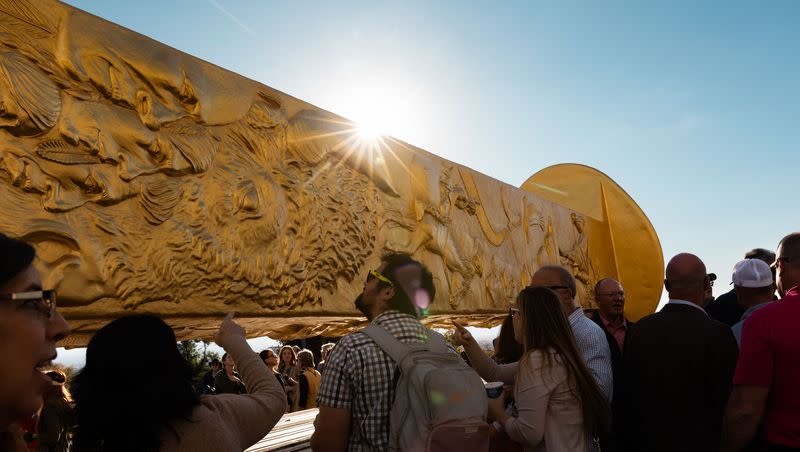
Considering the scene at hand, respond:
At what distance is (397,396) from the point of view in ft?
6.57

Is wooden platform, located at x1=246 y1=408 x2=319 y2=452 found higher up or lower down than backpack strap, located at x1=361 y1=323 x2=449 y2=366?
lower down

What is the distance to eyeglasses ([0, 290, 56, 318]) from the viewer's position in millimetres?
1103

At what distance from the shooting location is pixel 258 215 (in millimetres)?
4223

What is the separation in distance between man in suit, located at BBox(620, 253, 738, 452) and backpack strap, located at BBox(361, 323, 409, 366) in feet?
4.57

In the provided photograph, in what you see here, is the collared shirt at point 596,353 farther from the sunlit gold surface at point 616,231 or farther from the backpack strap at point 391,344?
the sunlit gold surface at point 616,231

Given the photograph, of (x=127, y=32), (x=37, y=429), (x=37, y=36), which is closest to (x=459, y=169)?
(x=127, y=32)

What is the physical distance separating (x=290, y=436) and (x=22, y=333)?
3.32 meters

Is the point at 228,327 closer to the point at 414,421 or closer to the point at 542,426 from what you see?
the point at 414,421

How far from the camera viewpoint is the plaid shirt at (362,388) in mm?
2018

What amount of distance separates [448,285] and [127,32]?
4.09 meters

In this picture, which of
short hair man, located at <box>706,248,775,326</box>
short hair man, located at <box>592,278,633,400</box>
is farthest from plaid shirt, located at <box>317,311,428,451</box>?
short hair man, located at <box>706,248,775,326</box>

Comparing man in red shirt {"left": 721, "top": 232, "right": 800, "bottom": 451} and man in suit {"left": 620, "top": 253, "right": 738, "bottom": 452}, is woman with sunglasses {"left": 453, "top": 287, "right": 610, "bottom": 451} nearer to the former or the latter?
man in suit {"left": 620, "top": 253, "right": 738, "bottom": 452}

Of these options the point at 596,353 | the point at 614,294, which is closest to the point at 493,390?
the point at 596,353

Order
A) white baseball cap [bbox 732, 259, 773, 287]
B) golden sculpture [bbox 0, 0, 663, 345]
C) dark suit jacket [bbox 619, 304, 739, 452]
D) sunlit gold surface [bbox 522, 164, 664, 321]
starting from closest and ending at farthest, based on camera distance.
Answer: dark suit jacket [bbox 619, 304, 739, 452] → golden sculpture [bbox 0, 0, 663, 345] → white baseball cap [bbox 732, 259, 773, 287] → sunlit gold surface [bbox 522, 164, 664, 321]
